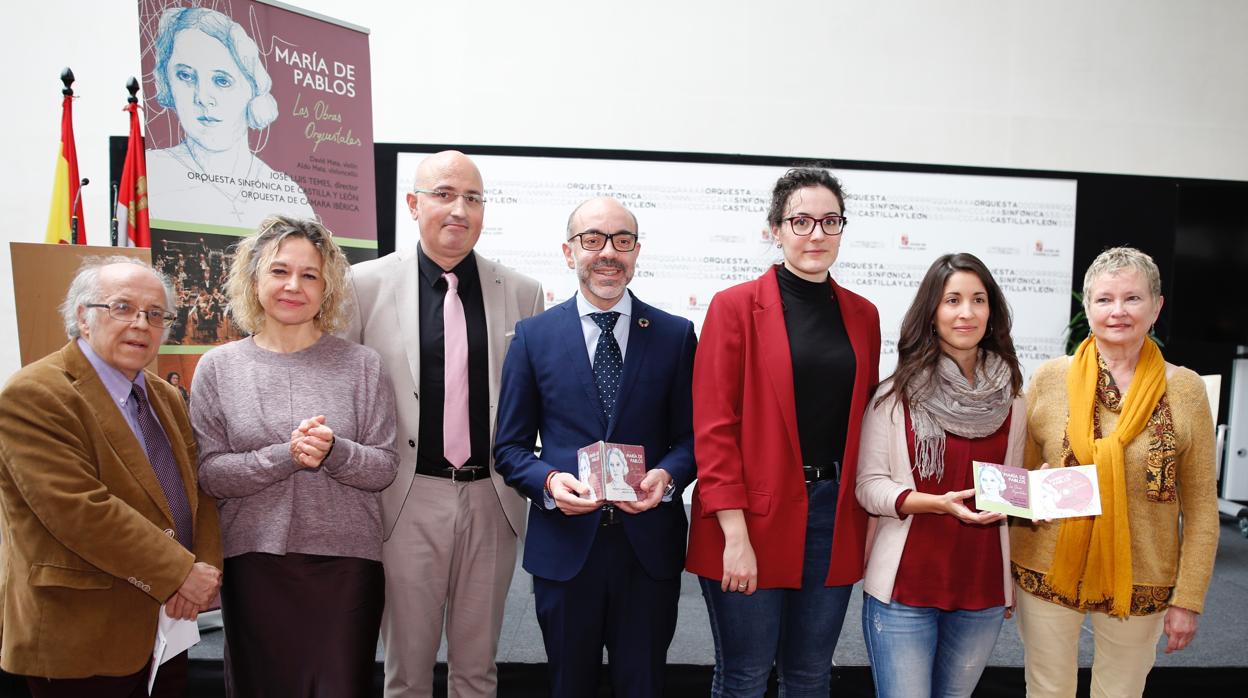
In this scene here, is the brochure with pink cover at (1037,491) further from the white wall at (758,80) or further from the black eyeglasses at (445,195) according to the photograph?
the white wall at (758,80)

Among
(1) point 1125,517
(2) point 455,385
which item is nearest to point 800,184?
(2) point 455,385

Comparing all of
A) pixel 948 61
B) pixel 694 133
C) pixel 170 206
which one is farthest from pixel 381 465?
pixel 948 61

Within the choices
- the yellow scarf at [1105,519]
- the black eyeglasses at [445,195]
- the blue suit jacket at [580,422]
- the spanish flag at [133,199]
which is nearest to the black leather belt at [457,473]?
the blue suit jacket at [580,422]

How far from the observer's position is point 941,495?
195cm

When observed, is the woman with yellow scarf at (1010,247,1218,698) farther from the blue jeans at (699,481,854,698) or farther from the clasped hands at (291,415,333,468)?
the clasped hands at (291,415,333,468)

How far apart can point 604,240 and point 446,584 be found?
1251 mm

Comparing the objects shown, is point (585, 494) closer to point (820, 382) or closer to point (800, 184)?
point (820, 382)

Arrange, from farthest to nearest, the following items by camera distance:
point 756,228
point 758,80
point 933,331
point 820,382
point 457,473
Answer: point 758,80 < point 756,228 < point 457,473 < point 933,331 < point 820,382

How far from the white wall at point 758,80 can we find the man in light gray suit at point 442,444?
10.1 ft

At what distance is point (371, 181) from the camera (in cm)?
328

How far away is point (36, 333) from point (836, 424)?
3.03 metres

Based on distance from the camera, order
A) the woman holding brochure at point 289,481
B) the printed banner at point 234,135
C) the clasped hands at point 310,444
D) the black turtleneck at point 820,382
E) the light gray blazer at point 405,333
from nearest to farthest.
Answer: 1. the clasped hands at point 310,444
2. the woman holding brochure at point 289,481
3. the black turtleneck at point 820,382
4. the light gray blazer at point 405,333
5. the printed banner at point 234,135

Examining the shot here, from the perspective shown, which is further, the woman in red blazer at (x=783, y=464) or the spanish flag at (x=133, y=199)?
the spanish flag at (x=133, y=199)

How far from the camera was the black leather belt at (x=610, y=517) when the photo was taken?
1993 mm
